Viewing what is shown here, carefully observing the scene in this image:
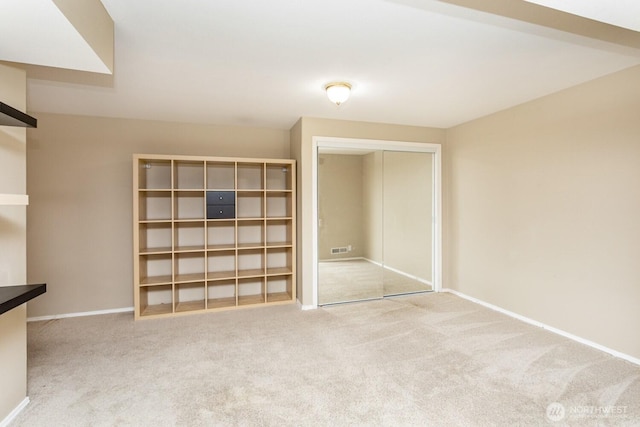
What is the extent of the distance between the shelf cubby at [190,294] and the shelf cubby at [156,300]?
10cm

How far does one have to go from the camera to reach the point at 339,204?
412 cm

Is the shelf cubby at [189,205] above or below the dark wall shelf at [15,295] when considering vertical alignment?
above

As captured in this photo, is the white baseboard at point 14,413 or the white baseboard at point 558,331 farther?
the white baseboard at point 558,331

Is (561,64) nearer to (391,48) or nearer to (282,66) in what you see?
(391,48)

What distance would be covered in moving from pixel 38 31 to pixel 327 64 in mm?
1678

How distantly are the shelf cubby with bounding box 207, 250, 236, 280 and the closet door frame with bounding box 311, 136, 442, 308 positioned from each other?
115cm

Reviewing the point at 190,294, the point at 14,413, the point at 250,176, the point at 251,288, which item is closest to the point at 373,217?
the point at 250,176

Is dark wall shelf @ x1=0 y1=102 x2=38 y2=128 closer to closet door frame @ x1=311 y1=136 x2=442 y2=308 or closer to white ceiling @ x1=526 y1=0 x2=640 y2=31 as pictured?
white ceiling @ x1=526 y1=0 x2=640 y2=31

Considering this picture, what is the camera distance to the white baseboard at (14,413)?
5.88 ft

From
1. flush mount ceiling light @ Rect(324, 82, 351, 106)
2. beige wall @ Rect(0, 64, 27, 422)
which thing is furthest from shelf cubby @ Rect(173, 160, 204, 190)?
flush mount ceiling light @ Rect(324, 82, 351, 106)

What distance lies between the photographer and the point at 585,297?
2.77 m

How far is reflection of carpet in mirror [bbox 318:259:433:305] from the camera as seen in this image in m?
3.99

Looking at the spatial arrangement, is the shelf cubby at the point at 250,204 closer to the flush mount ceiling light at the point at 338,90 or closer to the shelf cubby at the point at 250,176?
the shelf cubby at the point at 250,176

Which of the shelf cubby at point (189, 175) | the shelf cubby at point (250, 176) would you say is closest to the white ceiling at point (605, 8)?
the shelf cubby at point (250, 176)
